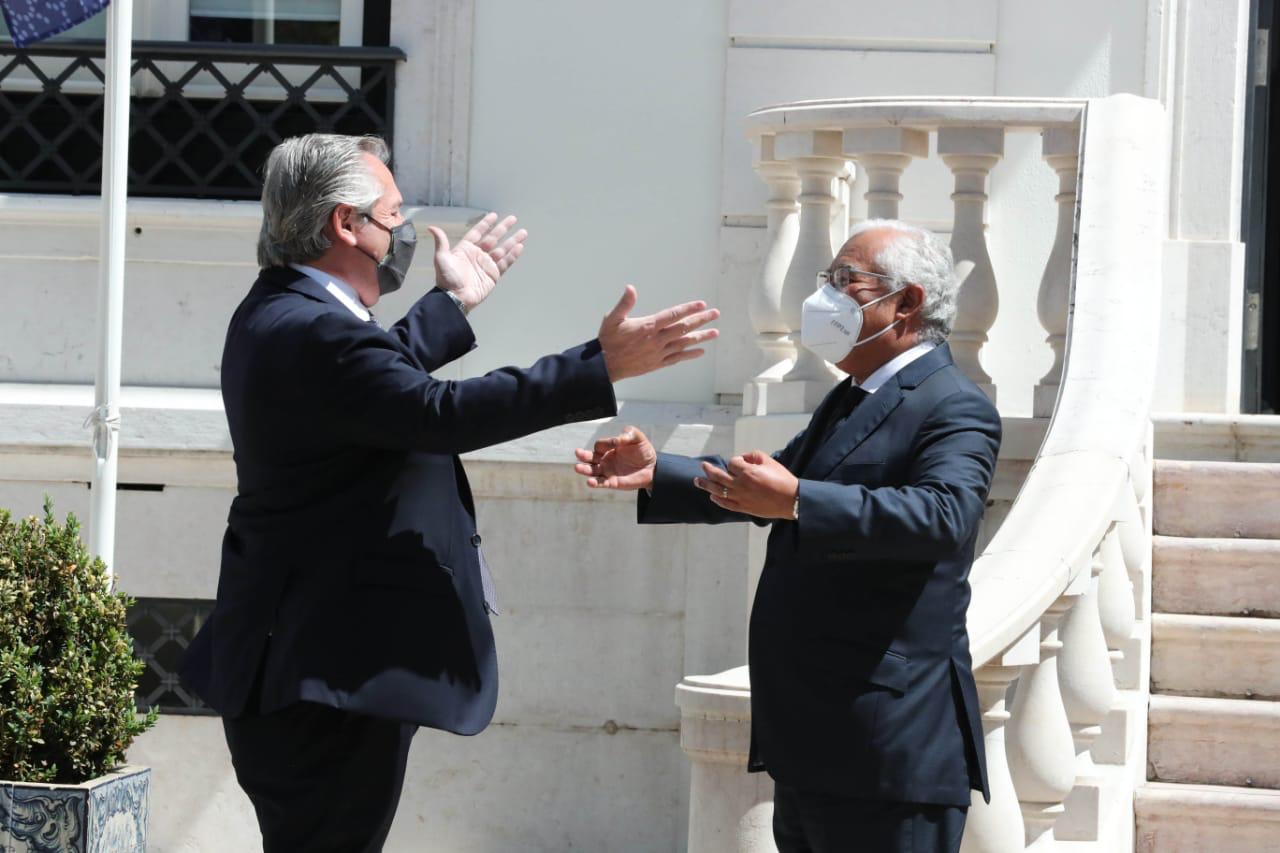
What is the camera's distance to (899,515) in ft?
9.75

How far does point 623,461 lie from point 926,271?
64 cm

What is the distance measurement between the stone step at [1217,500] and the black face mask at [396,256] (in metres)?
3.28

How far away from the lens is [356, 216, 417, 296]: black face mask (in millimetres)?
3275

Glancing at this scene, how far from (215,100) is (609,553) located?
87.8 inches

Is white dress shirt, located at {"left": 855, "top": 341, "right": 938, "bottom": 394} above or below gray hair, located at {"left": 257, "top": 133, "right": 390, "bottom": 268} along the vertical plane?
below

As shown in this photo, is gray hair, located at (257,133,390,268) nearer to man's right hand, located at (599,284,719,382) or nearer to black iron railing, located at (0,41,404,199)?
man's right hand, located at (599,284,719,382)

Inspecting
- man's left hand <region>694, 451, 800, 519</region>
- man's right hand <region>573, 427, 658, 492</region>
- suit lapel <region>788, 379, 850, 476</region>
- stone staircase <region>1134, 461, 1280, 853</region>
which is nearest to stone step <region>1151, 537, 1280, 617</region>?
stone staircase <region>1134, 461, 1280, 853</region>

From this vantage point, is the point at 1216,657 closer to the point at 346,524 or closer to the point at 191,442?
the point at 346,524

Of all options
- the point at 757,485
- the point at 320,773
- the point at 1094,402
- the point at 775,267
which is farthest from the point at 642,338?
the point at 775,267

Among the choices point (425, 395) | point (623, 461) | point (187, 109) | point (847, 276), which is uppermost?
point (187, 109)

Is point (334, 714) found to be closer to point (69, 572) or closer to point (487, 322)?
point (69, 572)

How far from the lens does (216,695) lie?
10.3ft

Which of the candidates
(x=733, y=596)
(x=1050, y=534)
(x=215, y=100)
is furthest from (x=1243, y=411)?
(x=215, y=100)

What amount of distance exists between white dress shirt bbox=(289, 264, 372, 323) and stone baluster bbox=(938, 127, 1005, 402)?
8.59 feet
